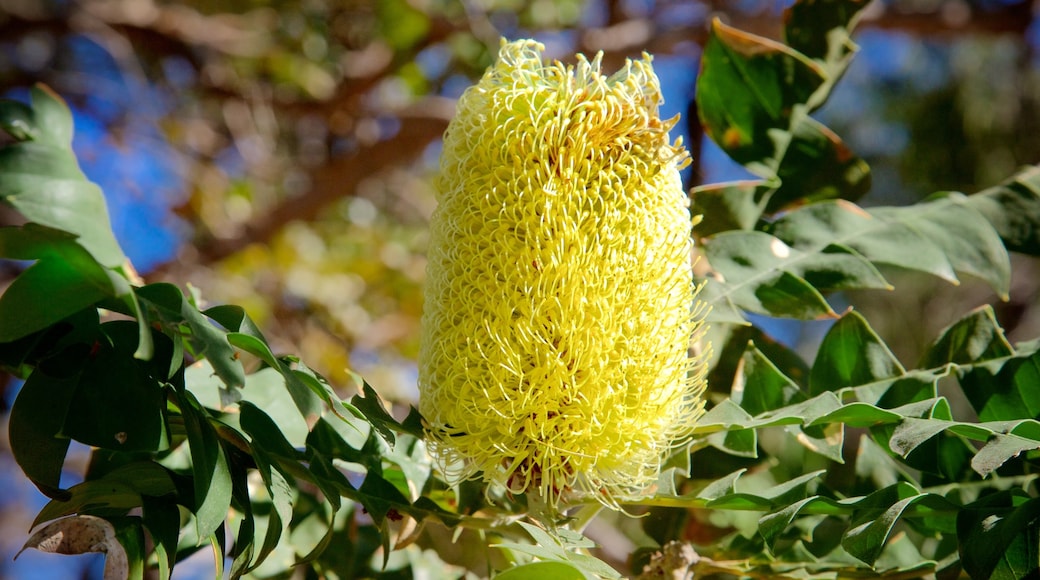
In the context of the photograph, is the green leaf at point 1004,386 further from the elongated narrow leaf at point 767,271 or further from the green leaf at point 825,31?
the green leaf at point 825,31

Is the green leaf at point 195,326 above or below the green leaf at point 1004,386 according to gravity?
above

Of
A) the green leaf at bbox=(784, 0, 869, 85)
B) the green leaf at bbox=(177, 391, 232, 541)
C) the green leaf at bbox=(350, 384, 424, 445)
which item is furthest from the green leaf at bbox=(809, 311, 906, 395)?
the green leaf at bbox=(177, 391, 232, 541)

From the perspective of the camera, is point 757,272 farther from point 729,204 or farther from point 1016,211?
point 1016,211

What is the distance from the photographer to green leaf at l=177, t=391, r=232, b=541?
58 centimetres

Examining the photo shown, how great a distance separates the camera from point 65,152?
2.39 feet

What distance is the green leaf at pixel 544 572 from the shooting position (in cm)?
53

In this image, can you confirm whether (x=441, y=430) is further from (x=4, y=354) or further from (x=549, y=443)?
(x=4, y=354)

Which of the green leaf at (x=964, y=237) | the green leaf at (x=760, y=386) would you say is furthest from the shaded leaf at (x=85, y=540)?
the green leaf at (x=964, y=237)

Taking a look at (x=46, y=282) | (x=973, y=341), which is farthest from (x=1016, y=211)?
(x=46, y=282)

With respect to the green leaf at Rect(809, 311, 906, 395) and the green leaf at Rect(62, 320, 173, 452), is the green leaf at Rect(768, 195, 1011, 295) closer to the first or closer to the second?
the green leaf at Rect(809, 311, 906, 395)

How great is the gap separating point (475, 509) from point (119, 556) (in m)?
0.34

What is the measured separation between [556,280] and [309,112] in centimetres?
185

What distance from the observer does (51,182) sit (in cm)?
68

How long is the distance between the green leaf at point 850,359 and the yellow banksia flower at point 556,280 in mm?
145
